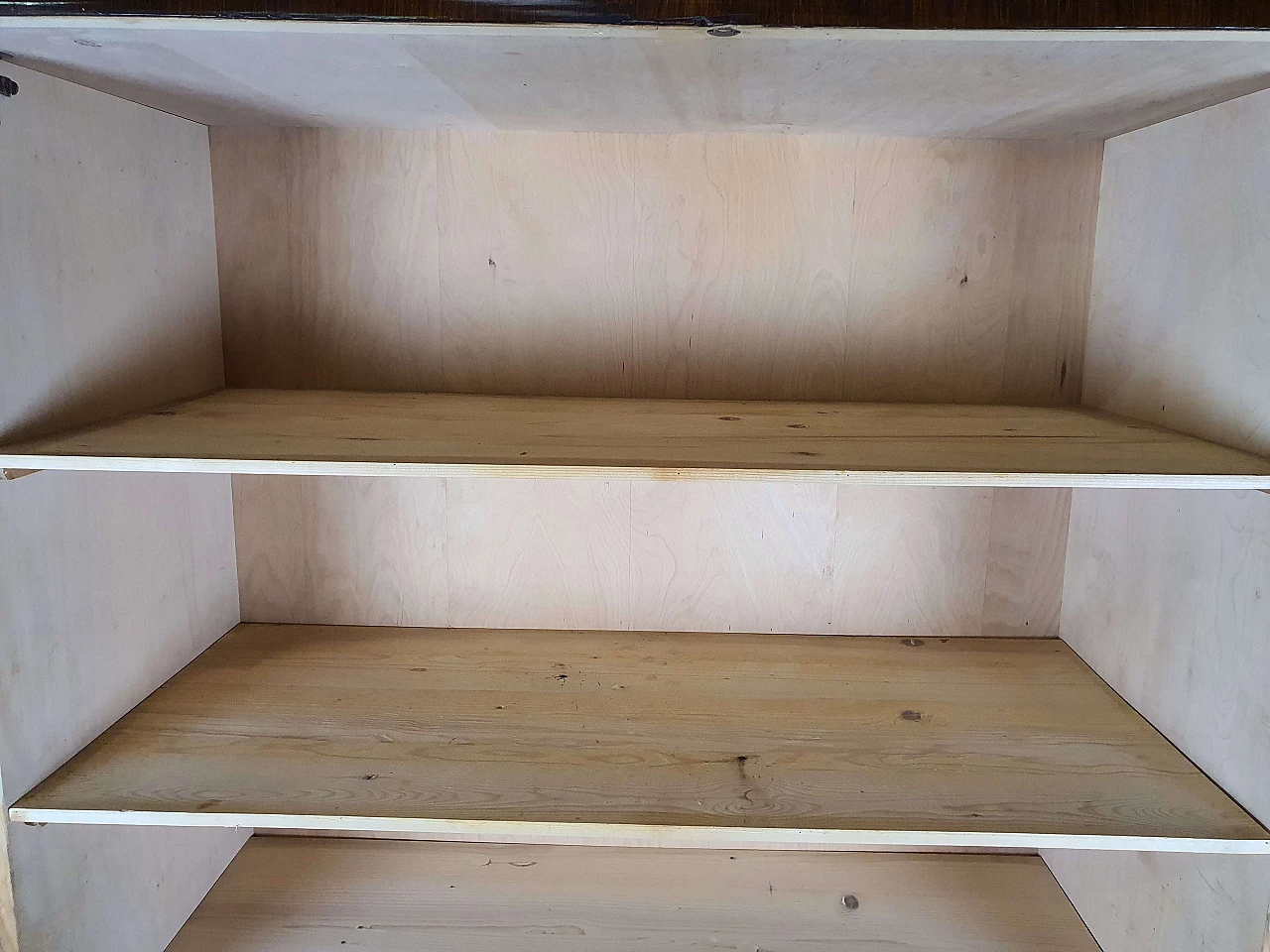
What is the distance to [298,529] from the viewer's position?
1.33 meters

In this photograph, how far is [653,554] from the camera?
1326mm

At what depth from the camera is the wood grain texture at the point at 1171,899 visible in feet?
3.08

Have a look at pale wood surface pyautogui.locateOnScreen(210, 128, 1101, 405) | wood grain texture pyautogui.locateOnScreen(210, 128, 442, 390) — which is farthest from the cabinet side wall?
wood grain texture pyautogui.locateOnScreen(210, 128, 442, 390)

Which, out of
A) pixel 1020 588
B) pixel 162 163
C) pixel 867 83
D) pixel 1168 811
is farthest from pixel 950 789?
pixel 162 163

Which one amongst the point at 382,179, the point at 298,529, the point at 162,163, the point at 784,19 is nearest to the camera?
the point at 784,19

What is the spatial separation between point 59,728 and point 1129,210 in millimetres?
1579

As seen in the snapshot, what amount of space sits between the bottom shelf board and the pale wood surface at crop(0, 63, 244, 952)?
0.17 metres

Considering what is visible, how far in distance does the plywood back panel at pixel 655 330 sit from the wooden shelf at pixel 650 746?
9 cm

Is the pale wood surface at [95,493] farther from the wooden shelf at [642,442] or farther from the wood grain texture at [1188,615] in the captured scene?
the wood grain texture at [1188,615]

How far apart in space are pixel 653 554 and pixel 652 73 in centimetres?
73

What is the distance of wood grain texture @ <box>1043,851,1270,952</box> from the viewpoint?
3.08ft

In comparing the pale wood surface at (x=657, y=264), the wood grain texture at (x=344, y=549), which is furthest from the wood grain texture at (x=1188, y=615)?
the wood grain texture at (x=344, y=549)

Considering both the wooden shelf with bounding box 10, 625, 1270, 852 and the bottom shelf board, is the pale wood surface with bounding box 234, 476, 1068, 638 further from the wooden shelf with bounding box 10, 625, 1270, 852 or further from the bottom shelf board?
the bottom shelf board

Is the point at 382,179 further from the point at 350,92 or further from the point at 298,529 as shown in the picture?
the point at 298,529
